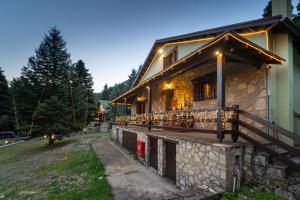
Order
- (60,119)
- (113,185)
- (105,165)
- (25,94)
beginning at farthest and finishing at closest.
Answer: (25,94) < (60,119) < (105,165) < (113,185)

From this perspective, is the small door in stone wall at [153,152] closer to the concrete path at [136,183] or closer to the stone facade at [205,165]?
the concrete path at [136,183]

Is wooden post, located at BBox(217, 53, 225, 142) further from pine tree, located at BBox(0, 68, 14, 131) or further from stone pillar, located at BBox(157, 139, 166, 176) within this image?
pine tree, located at BBox(0, 68, 14, 131)

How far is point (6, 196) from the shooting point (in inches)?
252

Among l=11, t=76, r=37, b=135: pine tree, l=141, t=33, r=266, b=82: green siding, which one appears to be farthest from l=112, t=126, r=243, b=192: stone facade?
l=11, t=76, r=37, b=135: pine tree

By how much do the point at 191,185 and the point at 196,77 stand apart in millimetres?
5090

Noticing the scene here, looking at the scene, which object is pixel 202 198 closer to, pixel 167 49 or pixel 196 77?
pixel 196 77

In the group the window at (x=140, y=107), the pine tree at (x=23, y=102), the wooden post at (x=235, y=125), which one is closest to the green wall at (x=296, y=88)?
the wooden post at (x=235, y=125)

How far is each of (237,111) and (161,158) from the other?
3360 millimetres

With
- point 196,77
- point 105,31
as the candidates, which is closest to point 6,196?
point 196,77

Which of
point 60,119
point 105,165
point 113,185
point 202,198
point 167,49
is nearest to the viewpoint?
point 202,198

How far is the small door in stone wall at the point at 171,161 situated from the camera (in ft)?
18.4

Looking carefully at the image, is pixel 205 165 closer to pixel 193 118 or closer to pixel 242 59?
pixel 193 118

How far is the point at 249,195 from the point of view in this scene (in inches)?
139

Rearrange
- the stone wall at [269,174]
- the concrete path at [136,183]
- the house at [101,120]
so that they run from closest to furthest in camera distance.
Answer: the stone wall at [269,174] < the concrete path at [136,183] < the house at [101,120]
